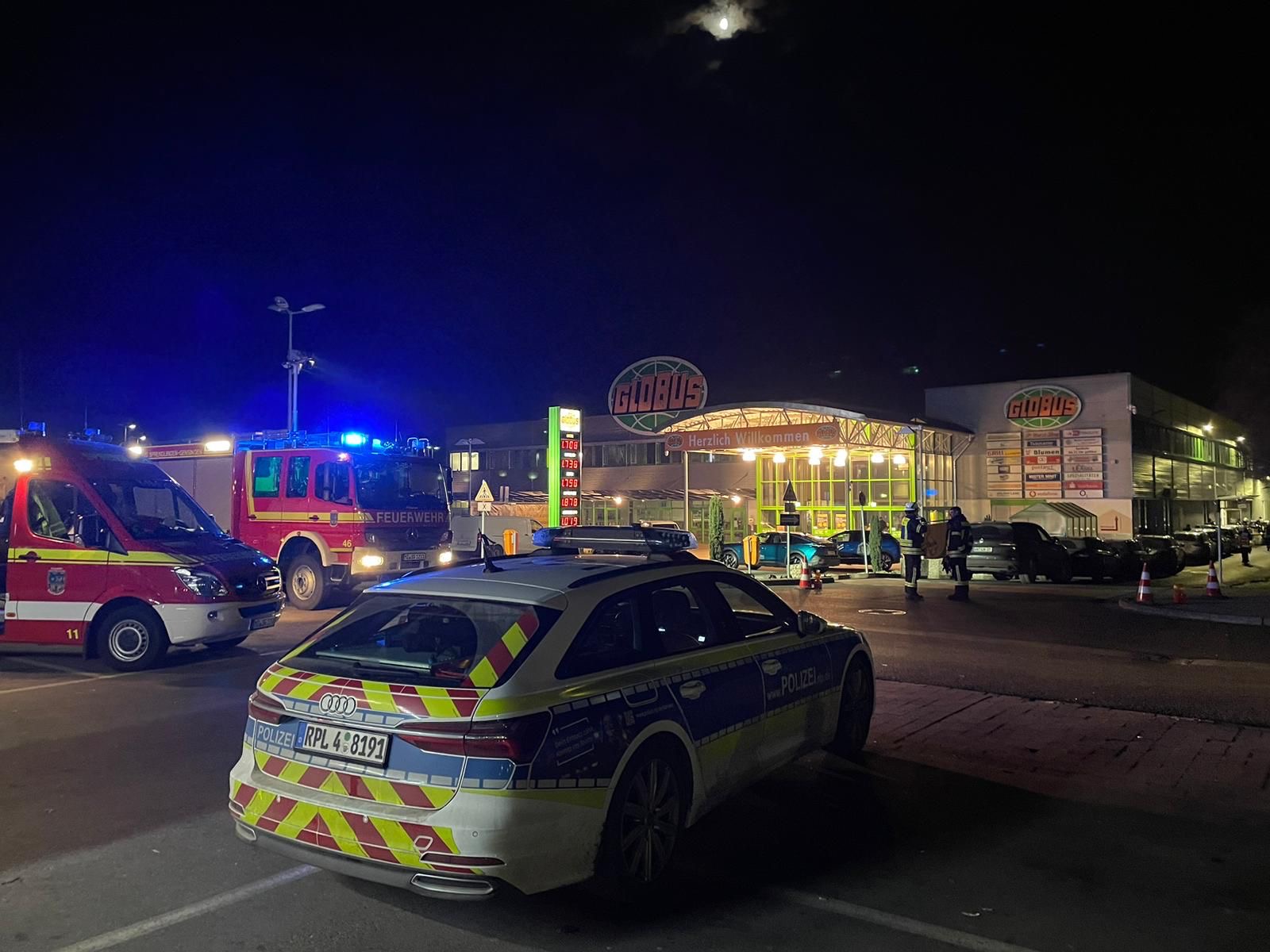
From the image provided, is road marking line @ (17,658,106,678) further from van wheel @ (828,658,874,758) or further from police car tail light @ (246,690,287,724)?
van wheel @ (828,658,874,758)

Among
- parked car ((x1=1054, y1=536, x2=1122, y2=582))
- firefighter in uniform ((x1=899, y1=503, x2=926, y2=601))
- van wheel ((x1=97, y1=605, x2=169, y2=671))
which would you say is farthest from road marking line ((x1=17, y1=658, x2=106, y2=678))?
parked car ((x1=1054, y1=536, x2=1122, y2=582))

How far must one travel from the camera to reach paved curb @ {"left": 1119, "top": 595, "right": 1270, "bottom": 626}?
14328mm

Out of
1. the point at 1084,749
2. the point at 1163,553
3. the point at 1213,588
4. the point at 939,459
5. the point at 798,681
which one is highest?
the point at 939,459

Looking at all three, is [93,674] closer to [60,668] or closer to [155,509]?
[60,668]

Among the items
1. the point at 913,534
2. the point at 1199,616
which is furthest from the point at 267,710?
the point at 913,534

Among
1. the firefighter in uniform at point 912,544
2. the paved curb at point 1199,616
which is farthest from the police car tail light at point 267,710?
the firefighter in uniform at point 912,544

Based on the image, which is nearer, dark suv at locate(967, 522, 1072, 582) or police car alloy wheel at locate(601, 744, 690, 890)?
police car alloy wheel at locate(601, 744, 690, 890)

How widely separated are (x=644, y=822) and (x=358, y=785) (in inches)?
50.6

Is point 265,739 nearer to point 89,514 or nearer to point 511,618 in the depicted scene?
point 511,618

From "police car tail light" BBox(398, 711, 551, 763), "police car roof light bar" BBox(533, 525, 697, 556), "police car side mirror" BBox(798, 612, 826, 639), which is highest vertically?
"police car roof light bar" BBox(533, 525, 697, 556)

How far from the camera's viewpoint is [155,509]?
11.4m

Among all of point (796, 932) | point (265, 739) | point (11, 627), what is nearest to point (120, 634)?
point (11, 627)

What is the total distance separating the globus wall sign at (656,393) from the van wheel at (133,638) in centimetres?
2104

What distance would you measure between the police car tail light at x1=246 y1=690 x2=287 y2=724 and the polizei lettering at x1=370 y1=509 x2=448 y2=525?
1128 centimetres
